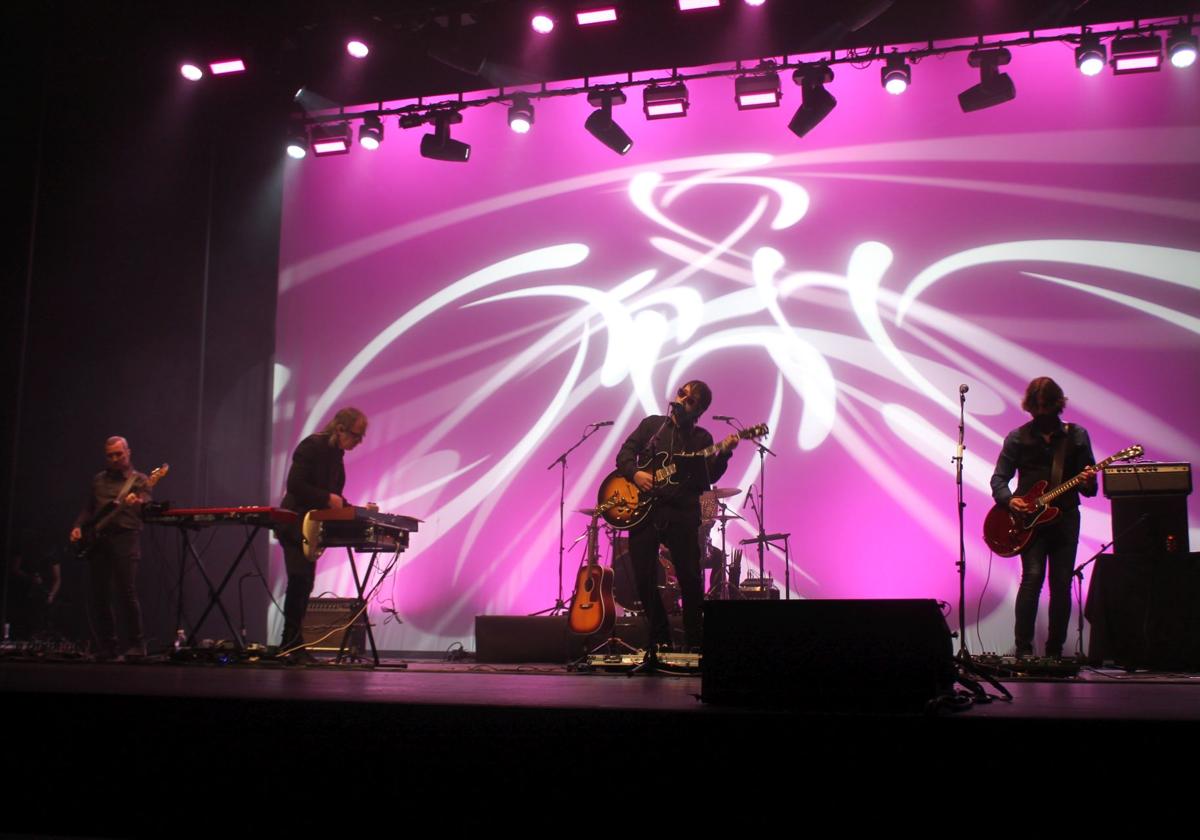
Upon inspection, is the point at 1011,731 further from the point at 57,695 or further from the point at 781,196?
the point at 781,196

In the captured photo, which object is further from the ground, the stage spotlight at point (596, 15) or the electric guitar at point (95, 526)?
the stage spotlight at point (596, 15)

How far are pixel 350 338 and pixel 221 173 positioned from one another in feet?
5.67

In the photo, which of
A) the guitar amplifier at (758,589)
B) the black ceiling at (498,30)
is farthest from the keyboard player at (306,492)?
the black ceiling at (498,30)

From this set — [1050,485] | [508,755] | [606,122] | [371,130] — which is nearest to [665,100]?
[606,122]

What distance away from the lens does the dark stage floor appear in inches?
59.9

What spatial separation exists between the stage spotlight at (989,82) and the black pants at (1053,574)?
3.30 metres

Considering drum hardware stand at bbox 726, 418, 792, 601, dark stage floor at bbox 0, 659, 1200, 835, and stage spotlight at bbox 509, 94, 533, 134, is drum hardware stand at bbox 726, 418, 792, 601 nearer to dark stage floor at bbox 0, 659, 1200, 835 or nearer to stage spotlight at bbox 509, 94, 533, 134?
stage spotlight at bbox 509, 94, 533, 134

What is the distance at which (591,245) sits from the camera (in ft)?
27.2

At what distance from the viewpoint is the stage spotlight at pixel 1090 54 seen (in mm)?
6922

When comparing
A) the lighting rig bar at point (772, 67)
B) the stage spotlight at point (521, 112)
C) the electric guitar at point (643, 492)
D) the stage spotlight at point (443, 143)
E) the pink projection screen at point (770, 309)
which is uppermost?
the lighting rig bar at point (772, 67)

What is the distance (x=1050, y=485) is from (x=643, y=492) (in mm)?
2340

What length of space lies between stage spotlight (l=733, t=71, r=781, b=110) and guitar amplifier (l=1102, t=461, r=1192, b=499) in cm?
360

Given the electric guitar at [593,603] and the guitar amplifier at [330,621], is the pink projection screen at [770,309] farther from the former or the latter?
the electric guitar at [593,603]

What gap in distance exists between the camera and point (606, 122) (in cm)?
773
